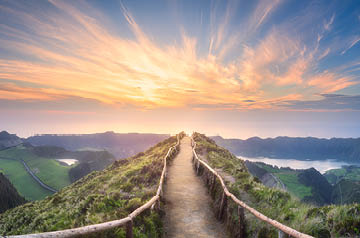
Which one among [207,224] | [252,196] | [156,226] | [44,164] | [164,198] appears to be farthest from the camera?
[44,164]

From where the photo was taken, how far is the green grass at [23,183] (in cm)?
12431

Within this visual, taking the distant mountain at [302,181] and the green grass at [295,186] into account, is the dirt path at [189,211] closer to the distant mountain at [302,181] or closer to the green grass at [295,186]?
the distant mountain at [302,181]

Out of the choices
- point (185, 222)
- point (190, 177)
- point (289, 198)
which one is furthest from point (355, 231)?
point (190, 177)

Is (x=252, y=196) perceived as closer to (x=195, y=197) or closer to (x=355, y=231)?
(x=195, y=197)

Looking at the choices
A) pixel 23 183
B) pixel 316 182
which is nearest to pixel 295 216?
pixel 23 183

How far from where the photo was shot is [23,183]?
141625mm

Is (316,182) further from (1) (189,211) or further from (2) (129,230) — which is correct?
(2) (129,230)

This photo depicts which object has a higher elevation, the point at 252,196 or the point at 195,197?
the point at 252,196

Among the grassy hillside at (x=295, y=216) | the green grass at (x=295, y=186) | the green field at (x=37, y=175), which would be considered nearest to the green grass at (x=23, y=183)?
the green field at (x=37, y=175)

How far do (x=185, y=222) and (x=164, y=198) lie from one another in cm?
313

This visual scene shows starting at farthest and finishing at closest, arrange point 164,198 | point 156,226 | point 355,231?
1. point 164,198
2. point 156,226
3. point 355,231

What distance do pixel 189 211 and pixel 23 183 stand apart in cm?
17972

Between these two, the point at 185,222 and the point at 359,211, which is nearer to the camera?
the point at 359,211

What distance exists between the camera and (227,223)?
27.9 feet
